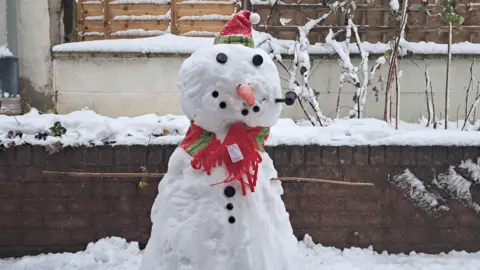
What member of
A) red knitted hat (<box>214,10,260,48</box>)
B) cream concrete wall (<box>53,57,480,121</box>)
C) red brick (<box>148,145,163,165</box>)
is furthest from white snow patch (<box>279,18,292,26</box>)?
red knitted hat (<box>214,10,260,48</box>)

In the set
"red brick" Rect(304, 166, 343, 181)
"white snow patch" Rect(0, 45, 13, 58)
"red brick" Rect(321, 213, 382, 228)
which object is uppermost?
"white snow patch" Rect(0, 45, 13, 58)

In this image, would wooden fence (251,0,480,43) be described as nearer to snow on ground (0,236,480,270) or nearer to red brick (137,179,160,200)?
red brick (137,179,160,200)

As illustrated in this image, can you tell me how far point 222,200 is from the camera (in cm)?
229

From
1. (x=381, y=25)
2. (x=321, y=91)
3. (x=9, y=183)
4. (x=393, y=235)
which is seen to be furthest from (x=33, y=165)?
(x=381, y=25)

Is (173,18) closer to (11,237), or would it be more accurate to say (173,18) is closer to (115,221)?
(115,221)

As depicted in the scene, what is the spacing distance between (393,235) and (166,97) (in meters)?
3.24

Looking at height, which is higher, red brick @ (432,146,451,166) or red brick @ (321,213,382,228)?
red brick @ (432,146,451,166)

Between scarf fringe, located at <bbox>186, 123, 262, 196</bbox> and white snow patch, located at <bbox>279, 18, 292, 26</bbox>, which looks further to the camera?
white snow patch, located at <bbox>279, 18, 292, 26</bbox>

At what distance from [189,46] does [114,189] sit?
8.34 ft

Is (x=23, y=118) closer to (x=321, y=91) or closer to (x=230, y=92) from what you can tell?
(x=230, y=92)

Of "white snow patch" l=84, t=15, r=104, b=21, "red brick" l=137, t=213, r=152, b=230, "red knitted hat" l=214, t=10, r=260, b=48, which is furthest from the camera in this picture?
"white snow patch" l=84, t=15, r=104, b=21

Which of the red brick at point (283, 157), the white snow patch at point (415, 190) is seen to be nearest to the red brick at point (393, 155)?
the white snow patch at point (415, 190)

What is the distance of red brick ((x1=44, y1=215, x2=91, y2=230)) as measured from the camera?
373 centimetres

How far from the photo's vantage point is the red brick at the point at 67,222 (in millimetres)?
3734
